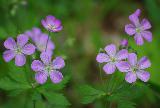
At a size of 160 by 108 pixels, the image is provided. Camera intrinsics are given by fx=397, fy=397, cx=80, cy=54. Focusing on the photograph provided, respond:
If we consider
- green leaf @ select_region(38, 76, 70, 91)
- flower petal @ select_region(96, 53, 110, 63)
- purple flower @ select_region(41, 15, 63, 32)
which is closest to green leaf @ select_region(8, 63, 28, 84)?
green leaf @ select_region(38, 76, 70, 91)

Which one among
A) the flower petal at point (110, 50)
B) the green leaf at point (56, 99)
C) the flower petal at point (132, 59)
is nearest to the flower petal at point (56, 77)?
the green leaf at point (56, 99)

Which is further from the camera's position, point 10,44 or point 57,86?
point 57,86

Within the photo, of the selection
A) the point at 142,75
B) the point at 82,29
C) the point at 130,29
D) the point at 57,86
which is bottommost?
the point at 57,86

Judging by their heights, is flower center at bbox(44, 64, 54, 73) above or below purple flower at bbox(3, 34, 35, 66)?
below

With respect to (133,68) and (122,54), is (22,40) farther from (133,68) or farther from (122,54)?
(133,68)

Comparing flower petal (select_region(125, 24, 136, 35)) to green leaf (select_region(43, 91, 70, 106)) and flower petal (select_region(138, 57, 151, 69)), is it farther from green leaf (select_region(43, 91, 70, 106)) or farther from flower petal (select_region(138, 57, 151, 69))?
green leaf (select_region(43, 91, 70, 106))

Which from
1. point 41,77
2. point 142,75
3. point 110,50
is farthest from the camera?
point 110,50

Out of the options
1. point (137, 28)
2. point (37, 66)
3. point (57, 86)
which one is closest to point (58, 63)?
point (37, 66)
